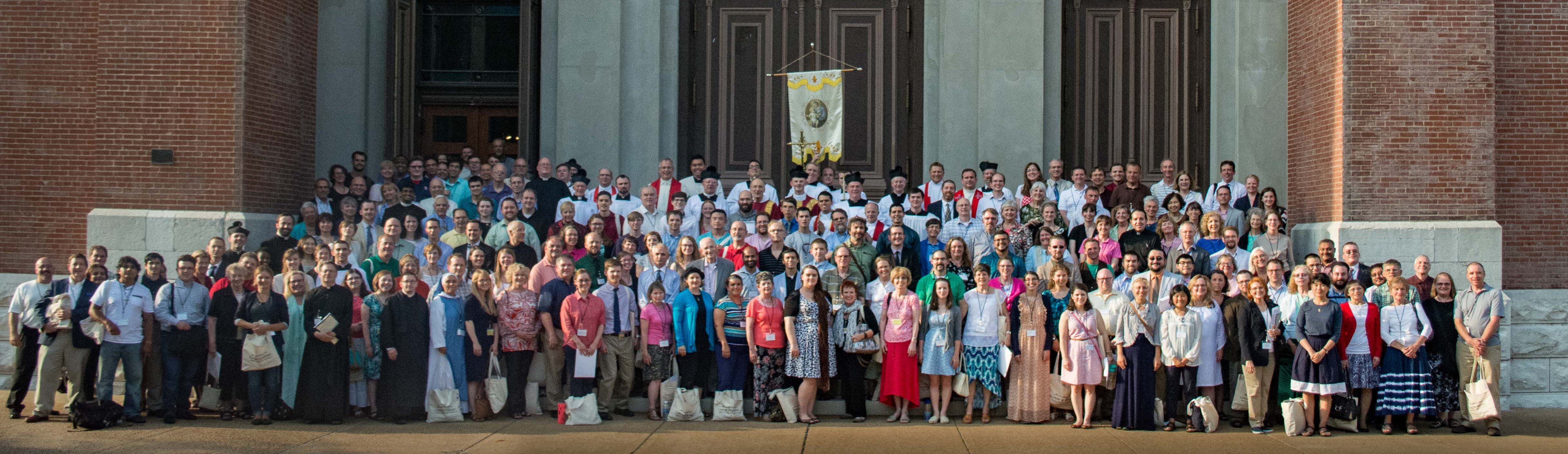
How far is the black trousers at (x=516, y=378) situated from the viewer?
11445mm

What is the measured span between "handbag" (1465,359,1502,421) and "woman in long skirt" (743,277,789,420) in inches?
243

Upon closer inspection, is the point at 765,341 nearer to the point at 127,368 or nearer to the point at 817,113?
the point at 127,368

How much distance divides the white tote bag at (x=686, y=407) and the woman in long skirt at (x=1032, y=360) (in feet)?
9.49

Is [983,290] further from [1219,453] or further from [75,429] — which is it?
[75,429]

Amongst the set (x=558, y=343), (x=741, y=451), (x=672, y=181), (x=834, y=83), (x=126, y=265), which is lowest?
(x=741, y=451)

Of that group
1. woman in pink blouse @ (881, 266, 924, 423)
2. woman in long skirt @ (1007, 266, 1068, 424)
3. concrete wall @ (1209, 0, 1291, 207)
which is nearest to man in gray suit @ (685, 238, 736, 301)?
woman in pink blouse @ (881, 266, 924, 423)

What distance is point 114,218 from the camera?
13.3 metres

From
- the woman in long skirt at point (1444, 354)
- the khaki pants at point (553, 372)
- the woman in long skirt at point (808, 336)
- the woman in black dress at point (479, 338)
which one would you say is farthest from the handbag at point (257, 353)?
the woman in long skirt at point (1444, 354)

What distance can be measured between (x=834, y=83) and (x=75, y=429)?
9.63 meters

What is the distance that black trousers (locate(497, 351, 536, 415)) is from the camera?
1145 centimetres

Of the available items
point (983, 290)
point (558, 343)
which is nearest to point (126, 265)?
point (558, 343)

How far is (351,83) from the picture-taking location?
16.8 metres

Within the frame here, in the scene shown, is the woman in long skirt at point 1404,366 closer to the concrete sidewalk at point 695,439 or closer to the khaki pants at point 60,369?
the concrete sidewalk at point 695,439

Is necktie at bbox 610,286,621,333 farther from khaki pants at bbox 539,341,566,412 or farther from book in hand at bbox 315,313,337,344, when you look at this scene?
book in hand at bbox 315,313,337,344
